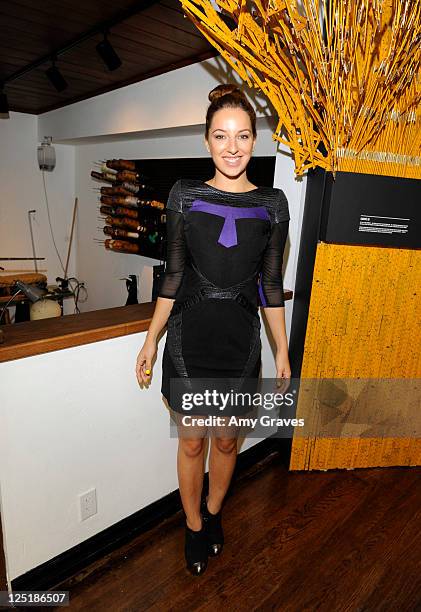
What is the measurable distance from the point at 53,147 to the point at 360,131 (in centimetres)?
415

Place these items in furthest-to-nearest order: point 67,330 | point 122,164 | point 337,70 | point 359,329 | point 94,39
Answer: point 122,164
point 94,39
point 359,329
point 337,70
point 67,330

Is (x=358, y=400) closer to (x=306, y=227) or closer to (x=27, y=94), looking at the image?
(x=306, y=227)

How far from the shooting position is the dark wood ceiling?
231 centimetres

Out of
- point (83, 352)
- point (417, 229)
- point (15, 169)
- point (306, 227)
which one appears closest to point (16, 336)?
point (83, 352)

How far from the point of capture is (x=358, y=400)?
206 centimetres

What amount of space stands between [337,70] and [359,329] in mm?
1063

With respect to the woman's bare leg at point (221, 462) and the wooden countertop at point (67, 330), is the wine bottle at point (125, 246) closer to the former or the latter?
the wooden countertop at point (67, 330)

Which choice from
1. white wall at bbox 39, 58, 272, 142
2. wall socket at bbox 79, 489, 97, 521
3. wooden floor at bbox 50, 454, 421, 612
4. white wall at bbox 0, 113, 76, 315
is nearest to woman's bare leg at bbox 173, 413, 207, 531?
wooden floor at bbox 50, 454, 421, 612

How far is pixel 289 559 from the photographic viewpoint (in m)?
1.63

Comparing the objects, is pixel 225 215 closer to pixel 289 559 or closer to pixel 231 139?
pixel 231 139

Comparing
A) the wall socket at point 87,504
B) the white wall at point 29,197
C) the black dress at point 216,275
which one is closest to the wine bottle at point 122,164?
the white wall at point 29,197

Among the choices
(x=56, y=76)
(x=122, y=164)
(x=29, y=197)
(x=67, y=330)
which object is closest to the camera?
(x=67, y=330)

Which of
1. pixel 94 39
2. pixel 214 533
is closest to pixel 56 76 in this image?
pixel 94 39

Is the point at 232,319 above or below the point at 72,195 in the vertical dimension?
below
